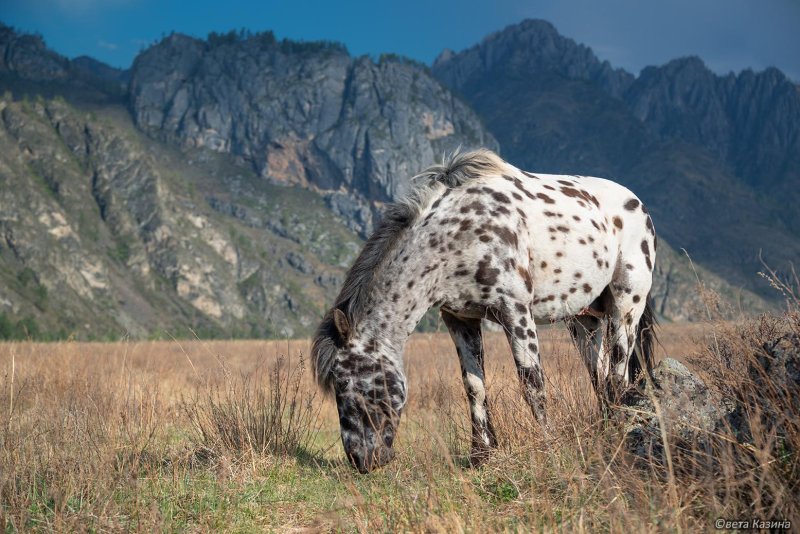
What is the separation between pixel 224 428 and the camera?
5652 millimetres

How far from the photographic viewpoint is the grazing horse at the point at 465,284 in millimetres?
4957

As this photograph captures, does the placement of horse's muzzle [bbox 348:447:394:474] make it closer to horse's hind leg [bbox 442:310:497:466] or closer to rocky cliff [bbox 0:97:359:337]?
horse's hind leg [bbox 442:310:497:466]

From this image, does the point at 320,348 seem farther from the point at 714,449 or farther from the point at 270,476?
the point at 714,449

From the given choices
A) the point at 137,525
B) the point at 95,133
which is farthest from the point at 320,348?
the point at 95,133

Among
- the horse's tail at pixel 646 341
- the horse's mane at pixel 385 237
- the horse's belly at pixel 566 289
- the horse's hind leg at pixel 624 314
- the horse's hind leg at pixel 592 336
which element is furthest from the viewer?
the horse's tail at pixel 646 341

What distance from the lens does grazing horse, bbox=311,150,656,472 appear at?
16.3 feet

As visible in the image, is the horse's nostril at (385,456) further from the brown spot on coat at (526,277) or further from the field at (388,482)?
the brown spot on coat at (526,277)

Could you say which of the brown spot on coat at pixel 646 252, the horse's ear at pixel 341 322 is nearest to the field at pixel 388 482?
the horse's ear at pixel 341 322

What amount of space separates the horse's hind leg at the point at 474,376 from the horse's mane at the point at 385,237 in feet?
2.54

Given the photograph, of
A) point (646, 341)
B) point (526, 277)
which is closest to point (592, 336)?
point (646, 341)

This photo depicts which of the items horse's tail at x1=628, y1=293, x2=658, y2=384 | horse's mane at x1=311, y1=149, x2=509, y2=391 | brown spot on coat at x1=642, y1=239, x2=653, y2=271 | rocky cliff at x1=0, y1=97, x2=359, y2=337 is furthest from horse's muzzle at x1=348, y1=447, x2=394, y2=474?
rocky cliff at x1=0, y1=97, x2=359, y2=337

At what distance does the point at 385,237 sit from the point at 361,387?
1.21m

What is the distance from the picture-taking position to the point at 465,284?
5113 mm

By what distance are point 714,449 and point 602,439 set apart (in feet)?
2.36
